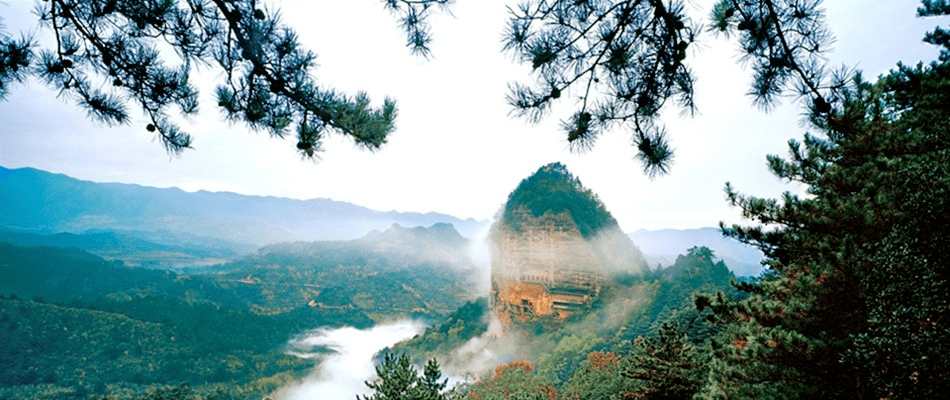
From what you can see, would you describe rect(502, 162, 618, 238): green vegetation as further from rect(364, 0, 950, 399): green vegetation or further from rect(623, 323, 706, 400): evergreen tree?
rect(364, 0, 950, 399): green vegetation

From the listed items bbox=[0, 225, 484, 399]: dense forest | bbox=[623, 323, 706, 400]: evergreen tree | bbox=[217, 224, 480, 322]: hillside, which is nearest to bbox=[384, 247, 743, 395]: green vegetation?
bbox=[623, 323, 706, 400]: evergreen tree

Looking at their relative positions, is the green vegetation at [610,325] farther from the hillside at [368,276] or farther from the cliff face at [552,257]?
the hillside at [368,276]

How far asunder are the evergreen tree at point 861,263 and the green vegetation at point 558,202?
2488 centimetres

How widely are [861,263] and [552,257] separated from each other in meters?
25.9

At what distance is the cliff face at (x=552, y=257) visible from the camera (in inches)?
1177

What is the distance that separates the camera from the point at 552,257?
30203 mm

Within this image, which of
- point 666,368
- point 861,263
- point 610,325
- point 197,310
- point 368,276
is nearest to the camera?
point 861,263

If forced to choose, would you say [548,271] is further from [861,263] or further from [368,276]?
[368,276]

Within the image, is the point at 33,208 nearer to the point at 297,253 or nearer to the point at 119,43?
the point at 297,253

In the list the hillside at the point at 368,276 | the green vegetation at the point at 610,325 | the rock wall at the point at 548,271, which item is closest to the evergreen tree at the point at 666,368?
the green vegetation at the point at 610,325

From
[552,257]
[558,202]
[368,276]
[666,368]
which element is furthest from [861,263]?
[368,276]

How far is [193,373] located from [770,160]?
51.2 metres

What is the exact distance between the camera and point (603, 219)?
110 ft

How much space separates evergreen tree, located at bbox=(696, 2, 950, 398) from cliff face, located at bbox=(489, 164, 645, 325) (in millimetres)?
23474
